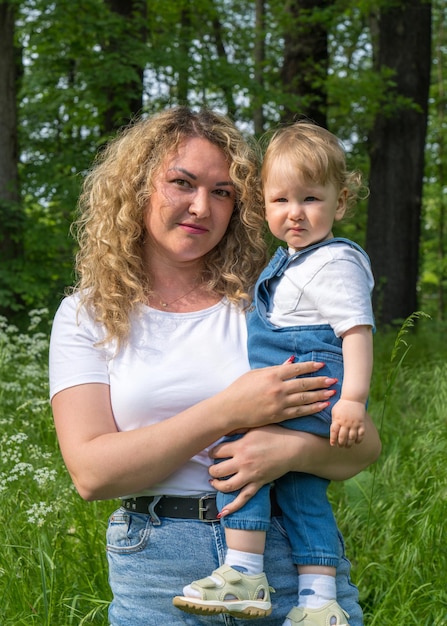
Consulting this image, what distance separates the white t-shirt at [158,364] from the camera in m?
2.00

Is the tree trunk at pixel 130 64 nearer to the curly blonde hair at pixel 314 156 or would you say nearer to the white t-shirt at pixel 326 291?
the curly blonde hair at pixel 314 156

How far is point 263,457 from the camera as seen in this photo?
1934 millimetres

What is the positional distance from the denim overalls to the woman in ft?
0.12

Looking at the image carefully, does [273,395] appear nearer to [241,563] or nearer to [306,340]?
[306,340]

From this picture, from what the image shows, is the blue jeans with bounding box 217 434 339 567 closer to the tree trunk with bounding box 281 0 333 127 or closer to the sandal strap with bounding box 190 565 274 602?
the sandal strap with bounding box 190 565 274 602

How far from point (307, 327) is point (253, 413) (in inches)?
12.1

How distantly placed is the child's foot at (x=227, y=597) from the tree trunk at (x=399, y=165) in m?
8.86

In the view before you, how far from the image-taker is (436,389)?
563 cm

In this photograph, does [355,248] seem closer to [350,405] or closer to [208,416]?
[350,405]

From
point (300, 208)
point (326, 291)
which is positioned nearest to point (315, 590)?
point (326, 291)

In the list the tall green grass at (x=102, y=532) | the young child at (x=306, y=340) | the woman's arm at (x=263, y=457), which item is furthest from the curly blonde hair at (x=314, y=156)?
the woman's arm at (x=263, y=457)

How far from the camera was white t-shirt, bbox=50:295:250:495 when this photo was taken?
2.00 m

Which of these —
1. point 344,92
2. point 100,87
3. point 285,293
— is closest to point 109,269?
point 285,293

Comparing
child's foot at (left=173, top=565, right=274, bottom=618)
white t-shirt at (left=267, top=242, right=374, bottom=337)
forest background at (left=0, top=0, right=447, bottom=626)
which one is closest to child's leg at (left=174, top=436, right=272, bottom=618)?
child's foot at (left=173, top=565, right=274, bottom=618)
